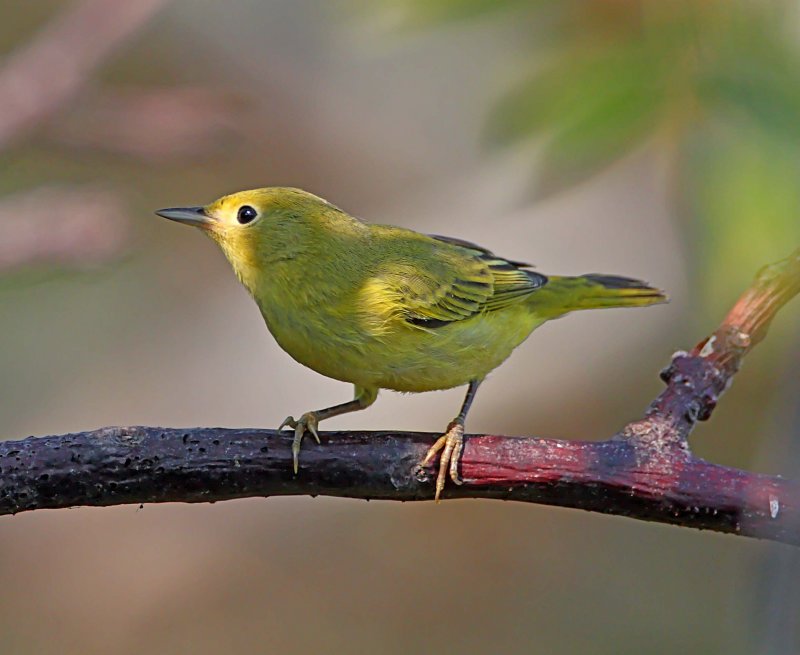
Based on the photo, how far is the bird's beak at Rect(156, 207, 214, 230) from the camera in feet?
10.8

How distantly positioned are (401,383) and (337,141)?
5.53 metres

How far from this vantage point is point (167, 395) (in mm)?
6750

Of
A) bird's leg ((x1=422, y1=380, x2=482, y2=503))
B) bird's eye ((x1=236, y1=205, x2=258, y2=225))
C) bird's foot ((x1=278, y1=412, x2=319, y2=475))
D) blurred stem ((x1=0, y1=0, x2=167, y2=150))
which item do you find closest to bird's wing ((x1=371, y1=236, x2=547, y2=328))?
bird's eye ((x1=236, y1=205, x2=258, y2=225))

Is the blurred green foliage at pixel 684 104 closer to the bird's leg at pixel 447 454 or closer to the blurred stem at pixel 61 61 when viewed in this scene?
the bird's leg at pixel 447 454

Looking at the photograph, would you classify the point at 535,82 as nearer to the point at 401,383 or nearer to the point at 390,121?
the point at 401,383

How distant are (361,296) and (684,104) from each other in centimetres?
164

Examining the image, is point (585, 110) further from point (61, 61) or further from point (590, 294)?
point (590, 294)

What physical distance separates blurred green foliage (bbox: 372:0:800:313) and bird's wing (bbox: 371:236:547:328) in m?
1.45

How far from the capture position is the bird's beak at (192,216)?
3291 mm

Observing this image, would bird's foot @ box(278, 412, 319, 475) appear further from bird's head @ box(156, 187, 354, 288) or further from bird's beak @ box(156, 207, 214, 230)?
bird's beak @ box(156, 207, 214, 230)

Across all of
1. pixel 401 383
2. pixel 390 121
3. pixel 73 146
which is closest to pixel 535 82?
pixel 401 383

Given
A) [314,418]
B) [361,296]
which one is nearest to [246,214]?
[361,296]

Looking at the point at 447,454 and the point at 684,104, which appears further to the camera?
the point at 447,454

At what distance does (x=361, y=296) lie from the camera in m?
3.30
